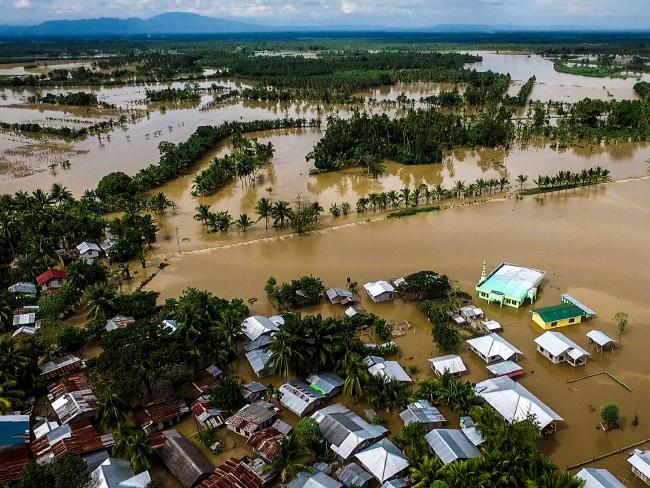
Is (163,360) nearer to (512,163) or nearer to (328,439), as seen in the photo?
(328,439)

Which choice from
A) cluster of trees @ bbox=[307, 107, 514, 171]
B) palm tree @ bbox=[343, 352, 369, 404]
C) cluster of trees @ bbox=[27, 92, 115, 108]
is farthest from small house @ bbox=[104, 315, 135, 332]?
cluster of trees @ bbox=[27, 92, 115, 108]

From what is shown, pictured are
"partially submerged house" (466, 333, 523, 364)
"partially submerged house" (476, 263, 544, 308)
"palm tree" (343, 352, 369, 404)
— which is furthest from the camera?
"partially submerged house" (476, 263, 544, 308)

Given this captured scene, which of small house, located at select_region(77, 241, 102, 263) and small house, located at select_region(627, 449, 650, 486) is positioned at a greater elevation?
small house, located at select_region(77, 241, 102, 263)

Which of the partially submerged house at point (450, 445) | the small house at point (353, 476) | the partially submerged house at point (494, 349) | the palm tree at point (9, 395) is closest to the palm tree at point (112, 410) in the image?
the palm tree at point (9, 395)

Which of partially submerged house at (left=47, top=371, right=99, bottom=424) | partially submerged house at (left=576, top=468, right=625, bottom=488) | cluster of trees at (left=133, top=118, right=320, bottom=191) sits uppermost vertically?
cluster of trees at (left=133, top=118, right=320, bottom=191)

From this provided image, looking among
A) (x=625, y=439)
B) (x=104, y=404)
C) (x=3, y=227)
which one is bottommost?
(x=625, y=439)

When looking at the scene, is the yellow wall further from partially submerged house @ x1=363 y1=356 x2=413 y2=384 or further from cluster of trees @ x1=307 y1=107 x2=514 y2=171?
cluster of trees @ x1=307 y1=107 x2=514 y2=171

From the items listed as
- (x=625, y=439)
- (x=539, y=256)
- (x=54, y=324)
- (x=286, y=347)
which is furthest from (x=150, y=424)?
(x=539, y=256)

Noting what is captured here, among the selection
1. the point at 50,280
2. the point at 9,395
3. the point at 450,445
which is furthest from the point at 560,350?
the point at 50,280
